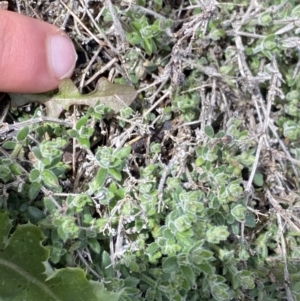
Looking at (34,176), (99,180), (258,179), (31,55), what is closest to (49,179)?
(34,176)

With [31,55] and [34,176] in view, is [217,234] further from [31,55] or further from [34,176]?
[31,55]

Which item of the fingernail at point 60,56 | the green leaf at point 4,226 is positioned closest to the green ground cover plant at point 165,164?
the green leaf at point 4,226

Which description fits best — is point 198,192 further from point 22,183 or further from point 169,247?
point 22,183

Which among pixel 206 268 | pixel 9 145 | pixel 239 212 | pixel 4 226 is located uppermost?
pixel 9 145

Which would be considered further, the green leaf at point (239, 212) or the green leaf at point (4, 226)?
the green leaf at point (239, 212)

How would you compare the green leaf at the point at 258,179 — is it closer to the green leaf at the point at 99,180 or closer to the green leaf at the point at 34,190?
the green leaf at the point at 99,180

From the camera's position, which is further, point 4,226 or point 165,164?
point 165,164
